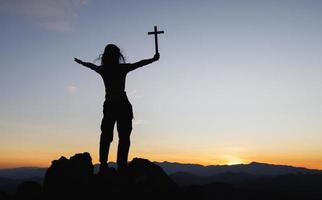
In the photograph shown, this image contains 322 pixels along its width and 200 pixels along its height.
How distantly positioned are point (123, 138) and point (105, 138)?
18.6 inches

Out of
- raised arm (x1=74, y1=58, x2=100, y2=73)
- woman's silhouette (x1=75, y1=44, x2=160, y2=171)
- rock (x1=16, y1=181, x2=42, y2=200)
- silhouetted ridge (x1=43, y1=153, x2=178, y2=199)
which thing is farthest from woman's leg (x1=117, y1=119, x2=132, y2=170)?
rock (x1=16, y1=181, x2=42, y2=200)

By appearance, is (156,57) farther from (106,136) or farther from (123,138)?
(106,136)

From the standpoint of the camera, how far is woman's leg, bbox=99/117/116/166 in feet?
31.2

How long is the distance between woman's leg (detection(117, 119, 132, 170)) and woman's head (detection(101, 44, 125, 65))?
5.01 feet

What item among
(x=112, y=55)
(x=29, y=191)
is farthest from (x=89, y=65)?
(x=29, y=191)

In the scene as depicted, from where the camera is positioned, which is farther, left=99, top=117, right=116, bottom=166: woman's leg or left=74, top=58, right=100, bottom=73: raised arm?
left=74, top=58, right=100, bottom=73: raised arm

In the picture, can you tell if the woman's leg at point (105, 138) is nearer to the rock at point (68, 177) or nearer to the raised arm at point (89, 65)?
the rock at point (68, 177)

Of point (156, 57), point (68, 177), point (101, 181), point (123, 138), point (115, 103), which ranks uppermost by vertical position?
point (156, 57)

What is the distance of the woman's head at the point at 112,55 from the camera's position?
946 centimetres

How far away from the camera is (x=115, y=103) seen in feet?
30.6

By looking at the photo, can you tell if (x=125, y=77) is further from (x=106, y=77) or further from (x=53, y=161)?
(x=53, y=161)

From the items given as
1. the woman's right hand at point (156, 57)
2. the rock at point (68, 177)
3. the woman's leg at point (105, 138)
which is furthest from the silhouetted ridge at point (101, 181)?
the woman's right hand at point (156, 57)

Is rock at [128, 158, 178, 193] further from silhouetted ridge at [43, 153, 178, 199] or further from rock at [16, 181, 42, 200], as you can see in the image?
rock at [16, 181, 42, 200]

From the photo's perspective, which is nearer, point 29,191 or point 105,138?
point 105,138
